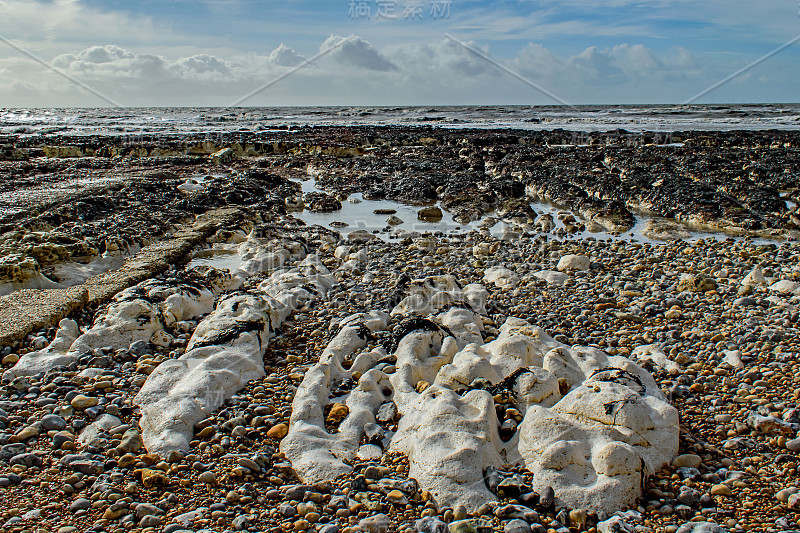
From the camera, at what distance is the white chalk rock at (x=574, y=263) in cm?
809

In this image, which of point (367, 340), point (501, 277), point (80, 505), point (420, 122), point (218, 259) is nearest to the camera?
point (80, 505)

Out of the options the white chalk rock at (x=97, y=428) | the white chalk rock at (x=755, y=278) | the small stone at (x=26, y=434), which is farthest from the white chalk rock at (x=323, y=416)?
the white chalk rock at (x=755, y=278)

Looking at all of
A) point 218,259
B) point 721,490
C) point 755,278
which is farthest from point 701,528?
point 218,259

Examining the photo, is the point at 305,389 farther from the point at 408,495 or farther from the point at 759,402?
the point at 759,402

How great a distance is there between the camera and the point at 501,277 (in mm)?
7805

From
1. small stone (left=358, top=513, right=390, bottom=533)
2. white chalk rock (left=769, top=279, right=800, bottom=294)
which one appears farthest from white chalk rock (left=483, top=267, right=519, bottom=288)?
small stone (left=358, top=513, right=390, bottom=533)

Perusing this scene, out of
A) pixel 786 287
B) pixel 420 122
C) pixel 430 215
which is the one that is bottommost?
pixel 786 287

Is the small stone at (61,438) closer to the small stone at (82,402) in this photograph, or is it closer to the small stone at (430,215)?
the small stone at (82,402)

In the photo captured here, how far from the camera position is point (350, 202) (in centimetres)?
1523

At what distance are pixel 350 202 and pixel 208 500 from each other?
12.3 meters

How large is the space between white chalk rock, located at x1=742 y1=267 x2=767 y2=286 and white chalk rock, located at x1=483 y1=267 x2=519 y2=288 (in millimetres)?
3071

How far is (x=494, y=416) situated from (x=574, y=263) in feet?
15.7

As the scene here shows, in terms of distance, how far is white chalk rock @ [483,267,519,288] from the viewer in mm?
7648

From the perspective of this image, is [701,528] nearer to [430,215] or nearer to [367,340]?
[367,340]
